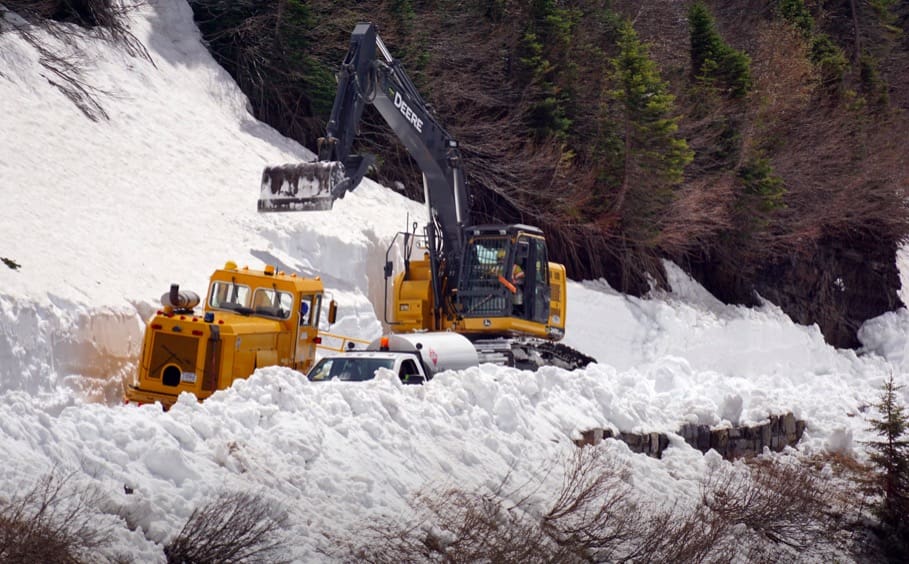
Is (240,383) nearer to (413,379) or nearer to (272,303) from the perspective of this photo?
(413,379)

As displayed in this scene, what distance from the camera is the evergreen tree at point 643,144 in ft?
102

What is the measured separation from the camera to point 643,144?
3181 centimetres

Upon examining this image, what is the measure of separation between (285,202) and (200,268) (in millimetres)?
2802

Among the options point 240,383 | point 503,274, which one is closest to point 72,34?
point 503,274

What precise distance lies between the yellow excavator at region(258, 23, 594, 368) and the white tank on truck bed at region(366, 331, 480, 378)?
1952 mm

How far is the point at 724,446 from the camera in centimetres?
1830

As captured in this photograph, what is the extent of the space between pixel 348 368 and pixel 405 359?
0.85m

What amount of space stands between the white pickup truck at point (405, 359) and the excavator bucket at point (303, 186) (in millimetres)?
2325

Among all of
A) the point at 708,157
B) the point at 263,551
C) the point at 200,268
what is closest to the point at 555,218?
the point at 708,157

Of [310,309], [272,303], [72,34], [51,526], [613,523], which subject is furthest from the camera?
[72,34]

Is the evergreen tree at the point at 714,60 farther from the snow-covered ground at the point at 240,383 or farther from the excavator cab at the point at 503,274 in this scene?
the excavator cab at the point at 503,274

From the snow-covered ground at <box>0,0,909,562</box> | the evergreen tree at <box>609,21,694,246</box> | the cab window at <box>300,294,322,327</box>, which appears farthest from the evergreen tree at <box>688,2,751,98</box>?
the cab window at <box>300,294,322,327</box>

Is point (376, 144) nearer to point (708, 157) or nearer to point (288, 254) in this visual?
point (288, 254)

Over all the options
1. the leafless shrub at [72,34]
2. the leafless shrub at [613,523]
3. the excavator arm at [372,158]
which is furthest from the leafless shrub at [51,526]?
the leafless shrub at [72,34]
